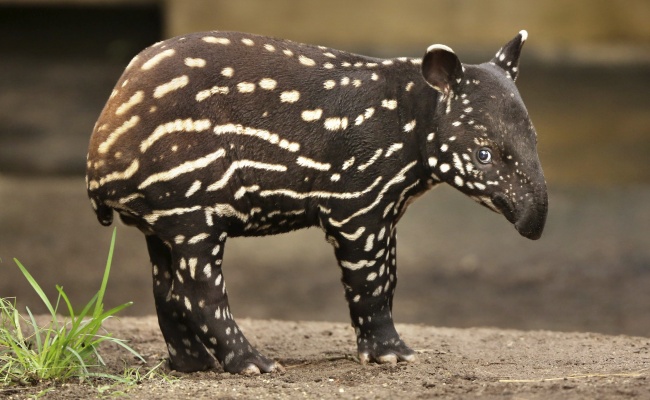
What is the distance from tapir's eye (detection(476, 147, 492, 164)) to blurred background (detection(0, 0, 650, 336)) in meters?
5.18

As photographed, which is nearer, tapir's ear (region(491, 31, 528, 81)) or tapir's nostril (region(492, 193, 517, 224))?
tapir's nostril (region(492, 193, 517, 224))

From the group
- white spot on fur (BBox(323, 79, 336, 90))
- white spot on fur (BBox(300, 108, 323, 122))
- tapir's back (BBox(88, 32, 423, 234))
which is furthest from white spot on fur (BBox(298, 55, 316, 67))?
white spot on fur (BBox(300, 108, 323, 122))

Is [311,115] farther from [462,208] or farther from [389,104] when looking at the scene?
[462,208]

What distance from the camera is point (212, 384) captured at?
17.0 ft

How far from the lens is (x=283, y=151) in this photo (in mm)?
5332

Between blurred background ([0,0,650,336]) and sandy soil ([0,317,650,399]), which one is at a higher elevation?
blurred background ([0,0,650,336])

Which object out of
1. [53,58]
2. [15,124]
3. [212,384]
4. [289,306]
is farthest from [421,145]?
[53,58]

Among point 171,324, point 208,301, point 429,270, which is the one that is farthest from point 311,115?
point 429,270

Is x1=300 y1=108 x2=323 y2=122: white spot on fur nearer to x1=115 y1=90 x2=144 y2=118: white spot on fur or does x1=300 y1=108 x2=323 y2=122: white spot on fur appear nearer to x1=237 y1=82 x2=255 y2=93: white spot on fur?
x1=237 y1=82 x2=255 y2=93: white spot on fur

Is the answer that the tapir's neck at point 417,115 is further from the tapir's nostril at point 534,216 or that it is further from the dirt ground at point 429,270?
the dirt ground at point 429,270

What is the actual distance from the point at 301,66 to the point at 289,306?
5567 mm

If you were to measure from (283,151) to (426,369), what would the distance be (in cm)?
135

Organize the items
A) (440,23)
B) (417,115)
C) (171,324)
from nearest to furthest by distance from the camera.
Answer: (417,115), (171,324), (440,23)

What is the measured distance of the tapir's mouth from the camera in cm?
526
